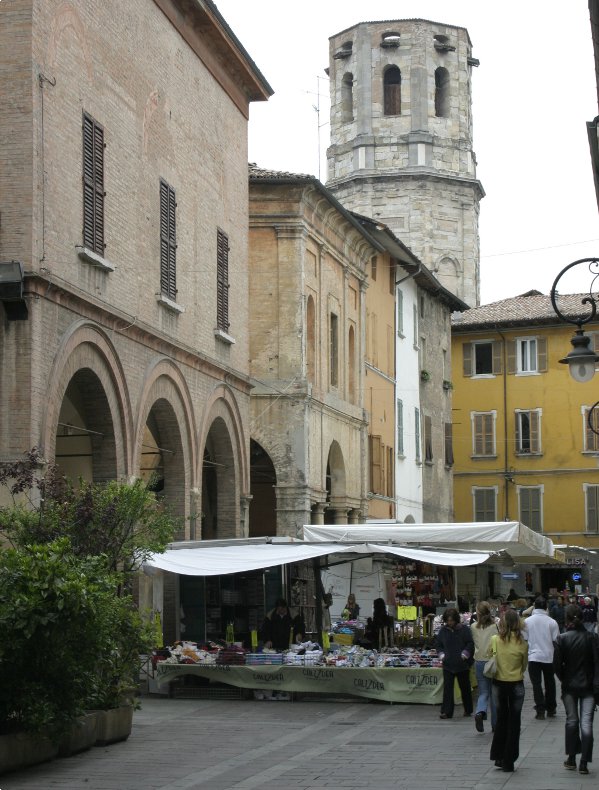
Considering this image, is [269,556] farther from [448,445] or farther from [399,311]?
[448,445]

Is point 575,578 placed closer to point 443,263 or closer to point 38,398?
point 443,263

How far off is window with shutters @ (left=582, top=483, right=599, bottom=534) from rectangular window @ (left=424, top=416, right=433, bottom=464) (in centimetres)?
1044

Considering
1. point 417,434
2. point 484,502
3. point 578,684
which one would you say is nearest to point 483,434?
point 484,502

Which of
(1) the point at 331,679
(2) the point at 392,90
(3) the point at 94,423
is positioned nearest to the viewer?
(1) the point at 331,679

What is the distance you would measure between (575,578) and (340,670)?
121 ft

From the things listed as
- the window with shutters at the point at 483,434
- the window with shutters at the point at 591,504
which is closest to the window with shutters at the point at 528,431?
the window with shutters at the point at 483,434

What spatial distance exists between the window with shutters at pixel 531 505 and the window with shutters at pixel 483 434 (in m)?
1.87

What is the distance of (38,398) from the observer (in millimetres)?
19125

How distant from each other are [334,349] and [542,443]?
76.9 feet

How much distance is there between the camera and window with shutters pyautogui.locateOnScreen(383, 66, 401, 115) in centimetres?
7238

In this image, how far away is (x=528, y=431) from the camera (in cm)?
5894

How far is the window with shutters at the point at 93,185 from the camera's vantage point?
21125mm

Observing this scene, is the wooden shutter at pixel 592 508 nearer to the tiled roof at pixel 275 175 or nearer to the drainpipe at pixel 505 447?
the drainpipe at pixel 505 447

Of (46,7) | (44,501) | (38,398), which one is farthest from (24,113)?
(44,501)
